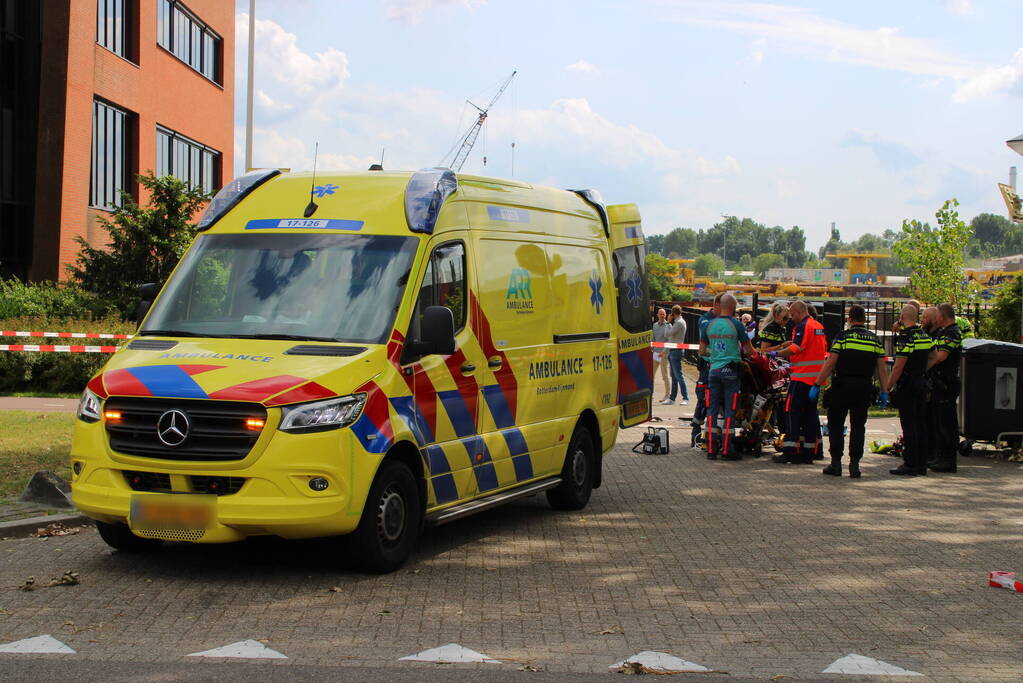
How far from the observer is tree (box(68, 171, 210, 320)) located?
2573cm

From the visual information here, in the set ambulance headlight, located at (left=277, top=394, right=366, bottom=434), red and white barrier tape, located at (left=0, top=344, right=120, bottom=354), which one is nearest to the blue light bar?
ambulance headlight, located at (left=277, top=394, right=366, bottom=434)

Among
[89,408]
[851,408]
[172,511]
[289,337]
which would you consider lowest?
[172,511]

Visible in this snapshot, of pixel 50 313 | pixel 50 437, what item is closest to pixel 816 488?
pixel 50 437

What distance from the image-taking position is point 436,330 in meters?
7.69

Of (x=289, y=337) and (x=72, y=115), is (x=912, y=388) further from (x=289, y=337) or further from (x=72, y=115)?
(x=72, y=115)

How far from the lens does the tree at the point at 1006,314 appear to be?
65.2 feet

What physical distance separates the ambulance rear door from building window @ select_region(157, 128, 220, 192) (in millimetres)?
24575

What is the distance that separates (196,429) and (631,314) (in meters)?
5.92

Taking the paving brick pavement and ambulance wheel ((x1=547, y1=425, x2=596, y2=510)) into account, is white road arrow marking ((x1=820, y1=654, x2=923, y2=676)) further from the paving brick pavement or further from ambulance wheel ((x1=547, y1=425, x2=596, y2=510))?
ambulance wheel ((x1=547, y1=425, x2=596, y2=510))

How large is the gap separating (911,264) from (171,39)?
898 inches

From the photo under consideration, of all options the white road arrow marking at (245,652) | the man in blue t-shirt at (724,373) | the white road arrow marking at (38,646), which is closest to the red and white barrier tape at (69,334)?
the man in blue t-shirt at (724,373)

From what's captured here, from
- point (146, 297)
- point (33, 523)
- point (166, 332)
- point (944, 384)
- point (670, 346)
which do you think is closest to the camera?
point (166, 332)

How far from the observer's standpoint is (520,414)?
9469mm

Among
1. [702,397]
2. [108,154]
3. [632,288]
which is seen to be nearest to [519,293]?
[632,288]
